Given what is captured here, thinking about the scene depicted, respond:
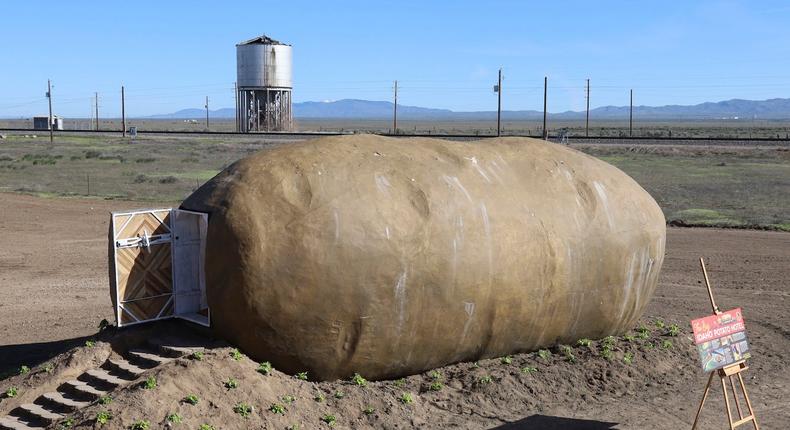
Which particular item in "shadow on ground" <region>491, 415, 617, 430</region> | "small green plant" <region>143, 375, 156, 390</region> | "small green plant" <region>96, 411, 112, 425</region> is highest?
"small green plant" <region>143, 375, 156, 390</region>

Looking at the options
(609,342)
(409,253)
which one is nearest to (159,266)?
(409,253)

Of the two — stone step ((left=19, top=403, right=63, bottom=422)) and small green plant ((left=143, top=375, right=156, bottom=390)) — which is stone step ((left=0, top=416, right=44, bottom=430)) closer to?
stone step ((left=19, top=403, right=63, bottom=422))

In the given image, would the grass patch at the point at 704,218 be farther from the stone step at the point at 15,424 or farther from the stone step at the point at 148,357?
the stone step at the point at 15,424

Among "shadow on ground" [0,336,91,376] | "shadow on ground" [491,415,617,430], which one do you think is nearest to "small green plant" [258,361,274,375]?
"shadow on ground" [491,415,617,430]

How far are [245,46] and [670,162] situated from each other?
43.7 m

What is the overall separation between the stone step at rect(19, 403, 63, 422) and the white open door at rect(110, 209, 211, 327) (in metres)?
1.61

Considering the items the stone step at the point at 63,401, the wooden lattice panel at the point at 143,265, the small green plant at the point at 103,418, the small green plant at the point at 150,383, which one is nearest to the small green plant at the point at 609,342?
the wooden lattice panel at the point at 143,265

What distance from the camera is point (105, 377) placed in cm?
1087

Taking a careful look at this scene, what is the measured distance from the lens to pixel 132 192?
36.2 m

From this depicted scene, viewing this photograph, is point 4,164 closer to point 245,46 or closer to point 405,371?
point 245,46

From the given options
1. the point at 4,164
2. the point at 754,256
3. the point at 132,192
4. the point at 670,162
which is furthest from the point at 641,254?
the point at 4,164

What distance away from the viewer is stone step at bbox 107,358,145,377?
10.9m

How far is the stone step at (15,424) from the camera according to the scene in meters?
10.1

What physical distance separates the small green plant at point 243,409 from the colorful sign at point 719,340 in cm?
520
